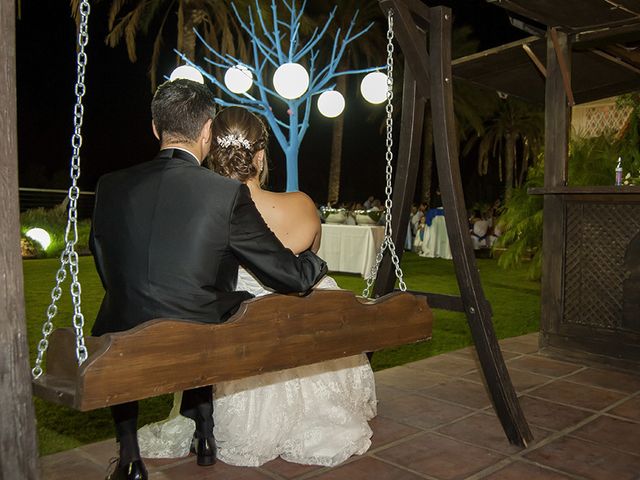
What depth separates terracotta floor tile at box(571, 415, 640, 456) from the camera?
3325mm

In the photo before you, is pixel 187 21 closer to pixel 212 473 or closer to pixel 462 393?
pixel 462 393

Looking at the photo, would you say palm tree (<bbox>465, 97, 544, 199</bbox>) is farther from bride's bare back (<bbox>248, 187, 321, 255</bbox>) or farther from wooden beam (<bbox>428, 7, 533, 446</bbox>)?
bride's bare back (<bbox>248, 187, 321, 255</bbox>)

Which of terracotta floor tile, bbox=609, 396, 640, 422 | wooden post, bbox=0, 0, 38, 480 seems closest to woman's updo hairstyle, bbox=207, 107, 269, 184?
wooden post, bbox=0, 0, 38, 480

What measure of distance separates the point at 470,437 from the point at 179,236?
2.19 meters

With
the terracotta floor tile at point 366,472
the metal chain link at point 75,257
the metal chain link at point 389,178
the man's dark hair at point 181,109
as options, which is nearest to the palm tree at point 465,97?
the metal chain link at point 389,178

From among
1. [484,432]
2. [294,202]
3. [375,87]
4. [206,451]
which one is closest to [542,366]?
[484,432]

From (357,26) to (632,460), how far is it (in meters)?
16.5

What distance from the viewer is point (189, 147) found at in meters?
2.28

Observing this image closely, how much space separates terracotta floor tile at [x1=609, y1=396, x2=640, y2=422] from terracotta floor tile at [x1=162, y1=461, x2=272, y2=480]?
2370 mm

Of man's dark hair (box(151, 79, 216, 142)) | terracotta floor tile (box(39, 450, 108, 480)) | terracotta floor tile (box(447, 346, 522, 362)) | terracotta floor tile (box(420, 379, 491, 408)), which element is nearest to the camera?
man's dark hair (box(151, 79, 216, 142))

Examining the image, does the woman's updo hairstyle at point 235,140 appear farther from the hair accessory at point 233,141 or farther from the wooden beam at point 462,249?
the wooden beam at point 462,249

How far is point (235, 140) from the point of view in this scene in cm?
292

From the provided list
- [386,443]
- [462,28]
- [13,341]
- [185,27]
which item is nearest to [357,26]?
[462,28]

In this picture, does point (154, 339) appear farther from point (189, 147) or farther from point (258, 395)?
point (258, 395)
